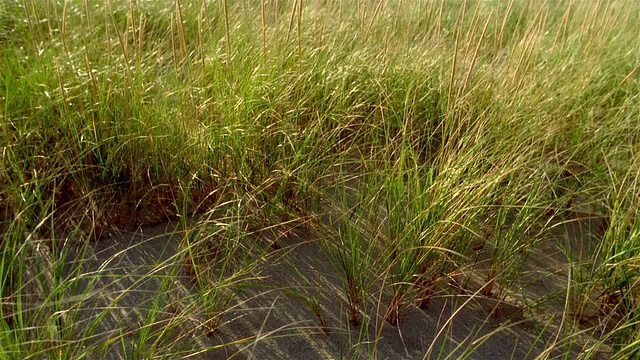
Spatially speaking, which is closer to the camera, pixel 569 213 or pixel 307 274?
pixel 307 274

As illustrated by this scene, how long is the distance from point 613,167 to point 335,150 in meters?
1.04

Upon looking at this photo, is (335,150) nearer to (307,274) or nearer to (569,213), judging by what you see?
(307,274)

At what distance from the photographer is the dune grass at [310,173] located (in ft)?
5.08

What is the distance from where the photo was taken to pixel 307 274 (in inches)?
69.9

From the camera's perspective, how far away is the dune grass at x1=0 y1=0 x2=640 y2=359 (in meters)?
1.55

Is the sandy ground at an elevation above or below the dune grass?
below

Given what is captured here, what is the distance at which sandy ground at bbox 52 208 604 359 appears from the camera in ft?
4.88

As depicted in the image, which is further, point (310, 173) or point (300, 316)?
point (310, 173)

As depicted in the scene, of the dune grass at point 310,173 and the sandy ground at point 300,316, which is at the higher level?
the dune grass at point 310,173

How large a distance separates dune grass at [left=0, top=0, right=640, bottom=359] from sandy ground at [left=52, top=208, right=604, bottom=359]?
45 mm

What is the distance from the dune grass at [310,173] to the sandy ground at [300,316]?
4 centimetres

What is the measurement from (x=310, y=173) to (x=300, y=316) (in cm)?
50

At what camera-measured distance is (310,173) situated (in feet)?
6.18

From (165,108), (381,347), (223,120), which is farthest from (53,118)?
(381,347)
